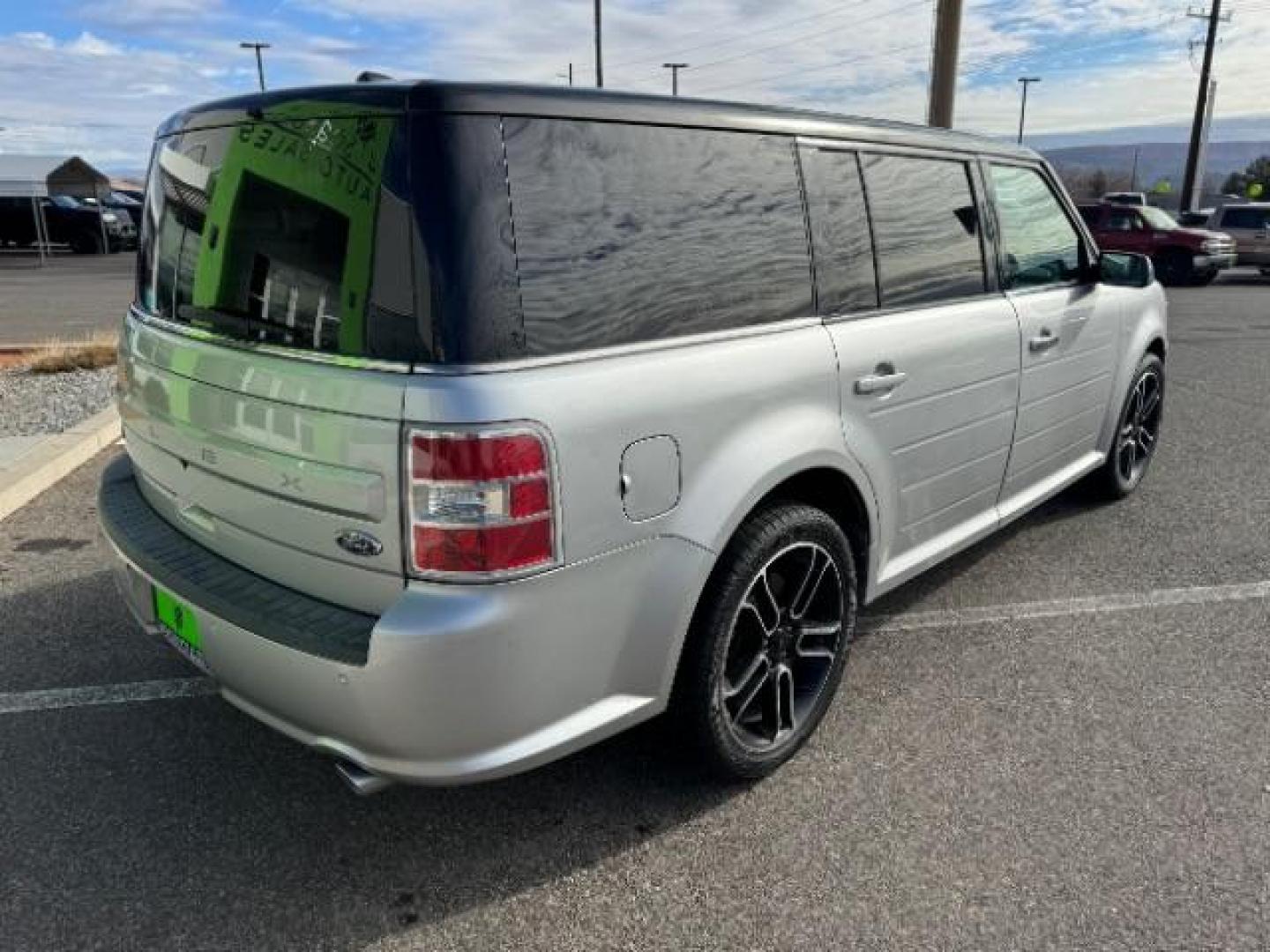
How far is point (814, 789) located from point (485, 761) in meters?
1.08

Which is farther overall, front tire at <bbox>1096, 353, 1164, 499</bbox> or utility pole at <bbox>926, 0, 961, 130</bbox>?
utility pole at <bbox>926, 0, 961, 130</bbox>

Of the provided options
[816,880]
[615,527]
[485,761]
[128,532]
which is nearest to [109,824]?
[128,532]

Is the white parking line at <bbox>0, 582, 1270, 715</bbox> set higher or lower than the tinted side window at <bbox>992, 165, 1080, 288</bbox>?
lower

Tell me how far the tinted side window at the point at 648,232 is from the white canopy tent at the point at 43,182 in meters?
27.7

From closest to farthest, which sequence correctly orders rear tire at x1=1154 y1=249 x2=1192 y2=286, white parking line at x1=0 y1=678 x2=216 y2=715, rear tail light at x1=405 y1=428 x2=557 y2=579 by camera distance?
rear tail light at x1=405 y1=428 x2=557 y2=579 → white parking line at x1=0 y1=678 x2=216 y2=715 → rear tire at x1=1154 y1=249 x2=1192 y2=286

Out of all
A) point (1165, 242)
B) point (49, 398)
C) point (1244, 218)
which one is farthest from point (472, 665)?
point (1244, 218)

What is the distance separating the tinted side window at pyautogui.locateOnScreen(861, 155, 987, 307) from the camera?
120 inches

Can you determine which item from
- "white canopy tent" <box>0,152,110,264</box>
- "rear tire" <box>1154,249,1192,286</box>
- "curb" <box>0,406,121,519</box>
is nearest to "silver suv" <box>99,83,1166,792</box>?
"curb" <box>0,406,121,519</box>

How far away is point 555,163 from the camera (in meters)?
2.14

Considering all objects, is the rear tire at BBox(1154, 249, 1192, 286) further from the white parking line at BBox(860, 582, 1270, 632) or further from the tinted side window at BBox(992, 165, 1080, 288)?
the white parking line at BBox(860, 582, 1270, 632)

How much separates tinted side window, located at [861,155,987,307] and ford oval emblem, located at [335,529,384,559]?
5.79 feet

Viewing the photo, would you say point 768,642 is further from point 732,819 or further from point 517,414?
point 517,414

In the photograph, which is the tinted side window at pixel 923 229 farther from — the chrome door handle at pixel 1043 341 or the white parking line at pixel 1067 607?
the white parking line at pixel 1067 607

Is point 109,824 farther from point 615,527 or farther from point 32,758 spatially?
point 615,527
